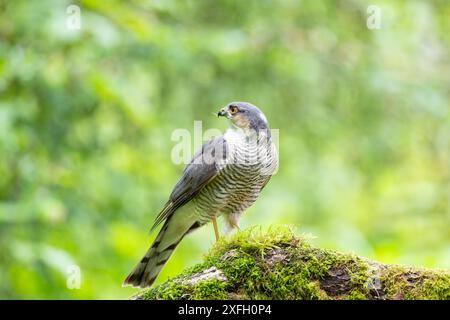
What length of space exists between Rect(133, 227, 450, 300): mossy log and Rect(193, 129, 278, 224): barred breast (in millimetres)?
1108

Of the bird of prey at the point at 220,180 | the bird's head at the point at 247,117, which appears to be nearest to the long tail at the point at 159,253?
the bird of prey at the point at 220,180

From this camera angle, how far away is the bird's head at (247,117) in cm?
488

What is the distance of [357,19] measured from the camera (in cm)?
887

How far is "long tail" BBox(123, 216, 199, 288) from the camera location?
16.2 feet

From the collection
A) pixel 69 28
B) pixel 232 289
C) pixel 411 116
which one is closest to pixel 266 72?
pixel 411 116

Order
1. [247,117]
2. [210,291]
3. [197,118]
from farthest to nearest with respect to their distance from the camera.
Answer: [197,118]
[247,117]
[210,291]

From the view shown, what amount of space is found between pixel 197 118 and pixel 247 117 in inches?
147

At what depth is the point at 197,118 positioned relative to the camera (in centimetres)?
860

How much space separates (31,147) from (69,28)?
1.66 m

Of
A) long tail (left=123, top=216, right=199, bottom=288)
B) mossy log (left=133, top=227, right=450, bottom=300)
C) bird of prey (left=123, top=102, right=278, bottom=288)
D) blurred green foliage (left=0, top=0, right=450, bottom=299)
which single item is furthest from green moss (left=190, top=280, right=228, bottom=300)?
blurred green foliage (left=0, top=0, right=450, bottom=299)

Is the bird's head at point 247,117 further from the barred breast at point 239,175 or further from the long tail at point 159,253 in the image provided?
the long tail at point 159,253

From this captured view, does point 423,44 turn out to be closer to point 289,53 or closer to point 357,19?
point 357,19

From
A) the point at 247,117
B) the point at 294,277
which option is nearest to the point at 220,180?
the point at 247,117

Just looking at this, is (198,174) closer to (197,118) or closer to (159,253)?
(159,253)
